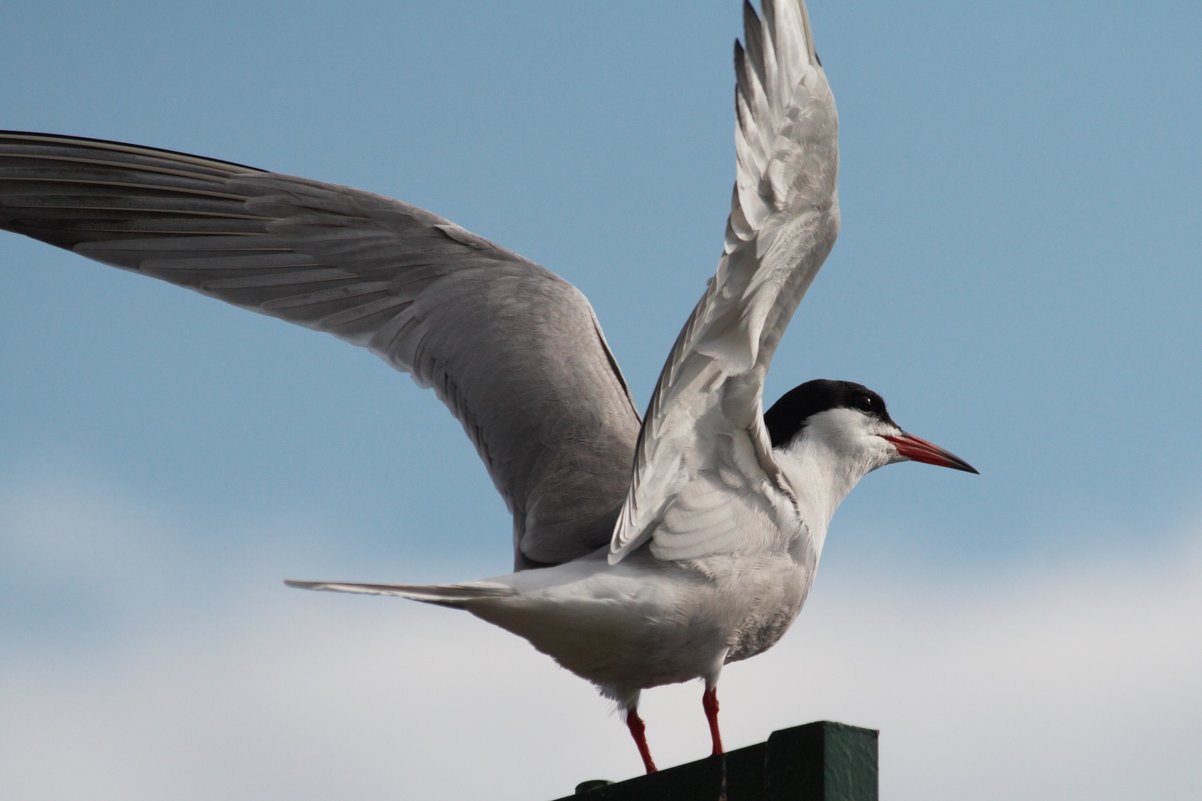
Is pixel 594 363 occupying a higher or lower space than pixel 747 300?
lower

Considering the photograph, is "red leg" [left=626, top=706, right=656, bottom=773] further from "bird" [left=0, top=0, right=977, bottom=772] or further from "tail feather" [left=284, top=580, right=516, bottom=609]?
"tail feather" [left=284, top=580, right=516, bottom=609]

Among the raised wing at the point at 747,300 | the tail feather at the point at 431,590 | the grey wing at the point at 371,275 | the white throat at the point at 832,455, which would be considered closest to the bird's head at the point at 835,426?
the white throat at the point at 832,455

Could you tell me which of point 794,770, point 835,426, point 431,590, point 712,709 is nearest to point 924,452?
point 835,426

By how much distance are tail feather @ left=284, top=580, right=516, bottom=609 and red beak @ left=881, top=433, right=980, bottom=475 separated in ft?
6.21

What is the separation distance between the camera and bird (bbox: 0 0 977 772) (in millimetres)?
3338

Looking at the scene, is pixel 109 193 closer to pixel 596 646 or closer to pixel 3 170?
pixel 3 170

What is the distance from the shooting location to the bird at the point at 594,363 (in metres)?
3.34

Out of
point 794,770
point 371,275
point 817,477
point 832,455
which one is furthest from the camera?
point 371,275

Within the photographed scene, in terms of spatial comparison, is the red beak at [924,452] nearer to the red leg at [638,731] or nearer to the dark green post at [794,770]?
the red leg at [638,731]

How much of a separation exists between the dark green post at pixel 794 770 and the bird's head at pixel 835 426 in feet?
6.27

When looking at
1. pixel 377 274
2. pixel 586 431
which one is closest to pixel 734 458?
pixel 586 431

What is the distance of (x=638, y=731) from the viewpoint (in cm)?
414

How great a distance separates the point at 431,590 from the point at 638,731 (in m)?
0.98

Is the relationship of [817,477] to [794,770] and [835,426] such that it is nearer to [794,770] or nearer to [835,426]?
[835,426]
